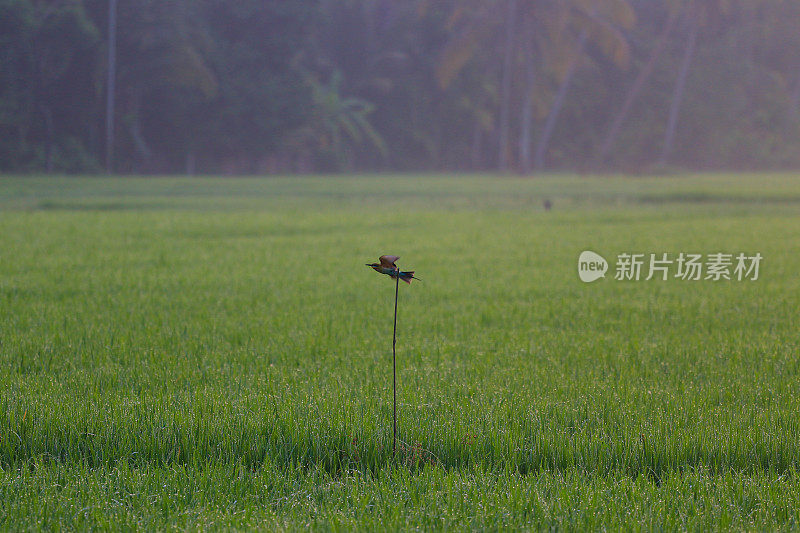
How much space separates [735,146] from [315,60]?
3101cm

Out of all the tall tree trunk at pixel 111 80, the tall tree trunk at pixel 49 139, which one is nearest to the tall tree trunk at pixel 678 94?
the tall tree trunk at pixel 111 80

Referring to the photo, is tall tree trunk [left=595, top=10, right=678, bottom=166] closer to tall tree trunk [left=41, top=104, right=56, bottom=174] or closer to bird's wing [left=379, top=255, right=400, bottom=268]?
tall tree trunk [left=41, top=104, right=56, bottom=174]

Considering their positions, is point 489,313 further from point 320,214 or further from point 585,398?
point 320,214

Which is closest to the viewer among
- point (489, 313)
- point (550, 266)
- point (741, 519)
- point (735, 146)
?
point (741, 519)

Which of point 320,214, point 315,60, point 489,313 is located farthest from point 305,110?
point 489,313

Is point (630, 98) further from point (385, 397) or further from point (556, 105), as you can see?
point (385, 397)

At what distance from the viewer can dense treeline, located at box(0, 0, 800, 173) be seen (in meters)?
37.9

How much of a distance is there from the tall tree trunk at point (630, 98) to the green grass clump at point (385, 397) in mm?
43618

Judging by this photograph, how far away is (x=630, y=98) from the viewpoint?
50500 mm

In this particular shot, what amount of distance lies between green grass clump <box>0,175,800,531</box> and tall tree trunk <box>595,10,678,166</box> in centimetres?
4362

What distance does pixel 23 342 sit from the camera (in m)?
5.03

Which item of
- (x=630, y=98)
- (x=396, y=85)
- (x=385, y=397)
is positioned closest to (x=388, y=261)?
(x=385, y=397)

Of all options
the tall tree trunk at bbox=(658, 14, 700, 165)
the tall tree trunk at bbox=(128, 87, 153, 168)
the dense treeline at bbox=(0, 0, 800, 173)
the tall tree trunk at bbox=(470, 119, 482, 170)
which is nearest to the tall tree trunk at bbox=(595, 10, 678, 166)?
the dense treeline at bbox=(0, 0, 800, 173)

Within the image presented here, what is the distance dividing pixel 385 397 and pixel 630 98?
5042 centimetres
